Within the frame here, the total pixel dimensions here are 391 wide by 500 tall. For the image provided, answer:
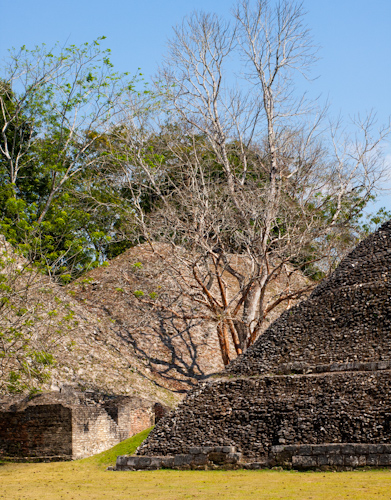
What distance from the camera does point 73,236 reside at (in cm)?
2186

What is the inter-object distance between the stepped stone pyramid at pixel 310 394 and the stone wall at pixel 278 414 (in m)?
0.02

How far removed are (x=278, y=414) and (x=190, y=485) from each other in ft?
Answer: 8.32

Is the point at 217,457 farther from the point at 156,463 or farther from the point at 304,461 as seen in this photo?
the point at 304,461

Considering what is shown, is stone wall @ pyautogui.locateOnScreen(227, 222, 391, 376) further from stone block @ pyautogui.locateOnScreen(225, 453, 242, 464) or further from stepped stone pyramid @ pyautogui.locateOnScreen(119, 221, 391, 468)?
stone block @ pyautogui.locateOnScreen(225, 453, 242, 464)

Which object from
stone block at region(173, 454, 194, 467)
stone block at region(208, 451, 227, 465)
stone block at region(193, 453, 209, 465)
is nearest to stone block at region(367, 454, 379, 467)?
stone block at region(208, 451, 227, 465)

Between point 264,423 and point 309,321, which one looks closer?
point 264,423

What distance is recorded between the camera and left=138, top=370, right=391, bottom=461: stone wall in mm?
9820

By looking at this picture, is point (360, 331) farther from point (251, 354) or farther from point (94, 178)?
point (94, 178)

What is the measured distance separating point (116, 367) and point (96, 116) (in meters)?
9.10

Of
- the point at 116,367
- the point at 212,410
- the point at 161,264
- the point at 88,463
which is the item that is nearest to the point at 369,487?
the point at 212,410

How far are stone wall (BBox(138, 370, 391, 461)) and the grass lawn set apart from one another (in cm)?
83

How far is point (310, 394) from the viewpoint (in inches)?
417

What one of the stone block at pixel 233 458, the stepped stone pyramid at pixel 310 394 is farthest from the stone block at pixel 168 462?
the stone block at pixel 233 458

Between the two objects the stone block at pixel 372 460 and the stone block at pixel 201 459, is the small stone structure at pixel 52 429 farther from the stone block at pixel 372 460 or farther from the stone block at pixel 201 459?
the stone block at pixel 372 460
